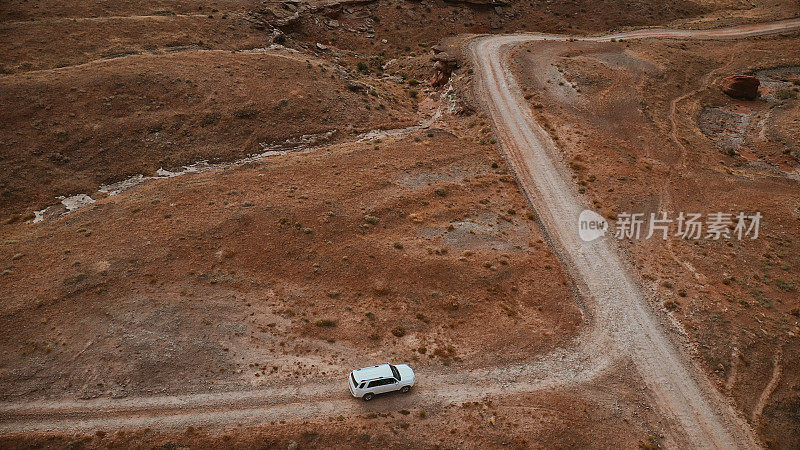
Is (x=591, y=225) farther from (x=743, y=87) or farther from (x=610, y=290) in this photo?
(x=743, y=87)

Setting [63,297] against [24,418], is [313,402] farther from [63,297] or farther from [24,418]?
[63,297]

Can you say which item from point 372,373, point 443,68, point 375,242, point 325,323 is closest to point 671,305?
point 375,242

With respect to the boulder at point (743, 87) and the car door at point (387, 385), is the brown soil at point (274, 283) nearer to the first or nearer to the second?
the car door at point (387, 385)

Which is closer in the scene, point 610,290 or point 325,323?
point 325,323

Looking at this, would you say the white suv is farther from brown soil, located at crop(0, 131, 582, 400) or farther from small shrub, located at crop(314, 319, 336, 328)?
small shrub, located at crop(314, 319, 336, 328)

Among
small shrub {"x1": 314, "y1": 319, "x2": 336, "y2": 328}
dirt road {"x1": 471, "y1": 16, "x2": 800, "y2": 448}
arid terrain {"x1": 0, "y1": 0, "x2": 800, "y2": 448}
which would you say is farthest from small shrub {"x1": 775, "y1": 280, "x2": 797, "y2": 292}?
small shrub {"x1": 314, "y1": 319, "x2": 336, "y2": 328}

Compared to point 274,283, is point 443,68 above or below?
above

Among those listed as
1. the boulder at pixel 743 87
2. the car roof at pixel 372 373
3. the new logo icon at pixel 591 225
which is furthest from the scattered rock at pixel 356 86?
the boulder at pixel 743 87
